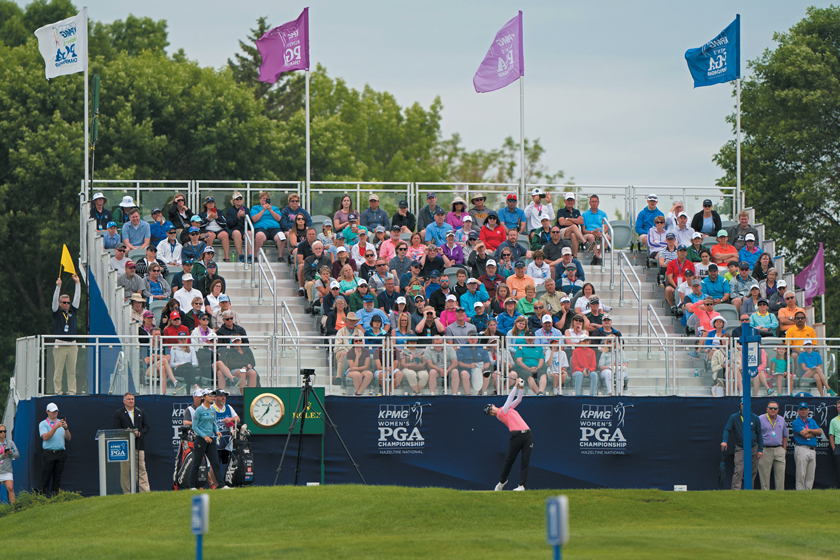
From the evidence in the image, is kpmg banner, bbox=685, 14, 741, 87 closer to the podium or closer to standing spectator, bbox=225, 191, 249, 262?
standing spectator, bbox=225, 191, 249, 262

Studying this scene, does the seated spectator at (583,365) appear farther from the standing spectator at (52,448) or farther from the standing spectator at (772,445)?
the standing spectator at (52,448)

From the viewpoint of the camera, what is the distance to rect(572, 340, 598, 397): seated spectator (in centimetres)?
2289

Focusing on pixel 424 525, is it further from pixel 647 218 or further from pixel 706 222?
pixel 706 222

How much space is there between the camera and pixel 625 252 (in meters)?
30.7

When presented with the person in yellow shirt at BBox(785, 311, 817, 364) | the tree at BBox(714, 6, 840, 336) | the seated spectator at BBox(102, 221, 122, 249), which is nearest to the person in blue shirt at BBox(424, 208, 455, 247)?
the seated spectator at BBox(102, 221, 122, 249)

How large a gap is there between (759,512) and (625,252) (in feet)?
42.4

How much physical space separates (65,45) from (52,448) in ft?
45.8

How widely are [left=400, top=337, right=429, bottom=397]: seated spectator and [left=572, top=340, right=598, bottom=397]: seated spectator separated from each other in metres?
2.75

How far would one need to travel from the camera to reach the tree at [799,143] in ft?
156

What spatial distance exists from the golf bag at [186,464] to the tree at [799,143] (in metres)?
32.9

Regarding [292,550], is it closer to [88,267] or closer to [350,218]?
[350,218]

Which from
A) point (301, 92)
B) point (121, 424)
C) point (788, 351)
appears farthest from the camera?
point (301, 92)

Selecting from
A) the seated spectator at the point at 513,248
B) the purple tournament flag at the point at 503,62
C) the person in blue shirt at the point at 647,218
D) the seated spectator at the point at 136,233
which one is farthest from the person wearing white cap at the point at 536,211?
the seated spectator at the point at 136,233

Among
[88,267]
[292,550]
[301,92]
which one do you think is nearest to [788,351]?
[292,550]
